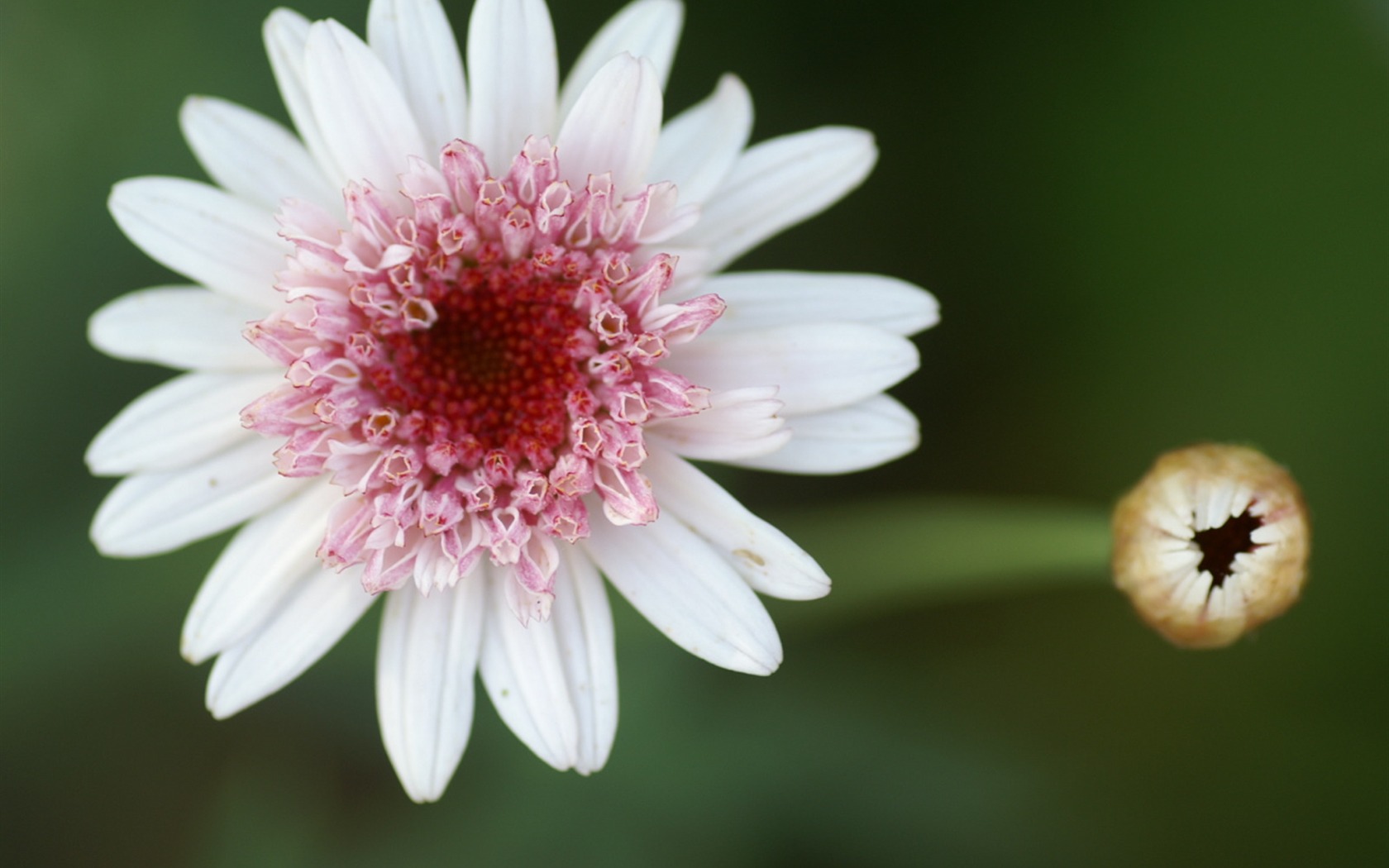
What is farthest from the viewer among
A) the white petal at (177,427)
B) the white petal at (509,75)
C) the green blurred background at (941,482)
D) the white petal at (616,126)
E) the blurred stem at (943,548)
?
the green blurred background at (941,482)

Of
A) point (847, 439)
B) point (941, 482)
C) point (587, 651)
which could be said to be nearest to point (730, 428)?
point (847, 439)

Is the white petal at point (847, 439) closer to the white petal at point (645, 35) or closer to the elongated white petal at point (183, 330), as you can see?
the white petal at point (645, 35)

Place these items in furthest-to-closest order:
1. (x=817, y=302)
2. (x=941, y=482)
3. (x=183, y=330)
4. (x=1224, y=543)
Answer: (x=941, y=482) → (x=817, y=302) → (x=183, y=330) → (x=1224, y=543)

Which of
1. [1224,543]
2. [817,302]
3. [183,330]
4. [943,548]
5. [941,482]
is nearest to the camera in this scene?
[1224,543]

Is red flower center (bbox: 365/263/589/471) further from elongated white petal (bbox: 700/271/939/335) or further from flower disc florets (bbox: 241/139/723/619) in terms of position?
elongated white petal (bbox: 700/271/939/335)

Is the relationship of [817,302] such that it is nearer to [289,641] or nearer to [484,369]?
[484,369]

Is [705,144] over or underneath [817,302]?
over

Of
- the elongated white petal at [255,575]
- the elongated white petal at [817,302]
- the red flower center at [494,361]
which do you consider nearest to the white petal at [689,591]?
the red flower center at [494,361]
